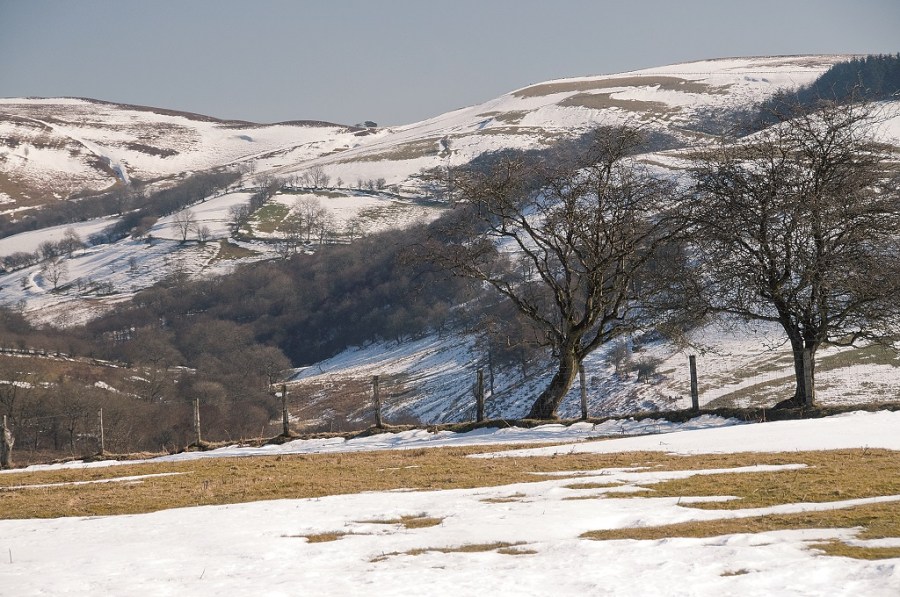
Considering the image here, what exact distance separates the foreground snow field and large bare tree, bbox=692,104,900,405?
1463 cm

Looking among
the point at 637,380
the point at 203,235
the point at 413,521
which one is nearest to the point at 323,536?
the point at 413,521

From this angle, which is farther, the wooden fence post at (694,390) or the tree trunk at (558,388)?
the tree trunk at (558,388)

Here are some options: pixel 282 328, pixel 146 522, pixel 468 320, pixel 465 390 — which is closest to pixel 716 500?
pixel 146 522

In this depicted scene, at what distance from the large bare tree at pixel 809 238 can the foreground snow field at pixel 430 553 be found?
14628 mm

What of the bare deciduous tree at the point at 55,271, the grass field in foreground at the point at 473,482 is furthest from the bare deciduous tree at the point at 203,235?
the grass field in foreground at the point at 473,482

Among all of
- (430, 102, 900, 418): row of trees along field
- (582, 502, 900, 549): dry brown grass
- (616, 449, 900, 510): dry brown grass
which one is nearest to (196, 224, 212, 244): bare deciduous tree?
(430, 102, 900, 418): row of trees along field

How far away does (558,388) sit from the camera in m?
30.7

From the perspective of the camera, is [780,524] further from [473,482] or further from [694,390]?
[694,390]

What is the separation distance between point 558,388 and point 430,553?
72.9ft

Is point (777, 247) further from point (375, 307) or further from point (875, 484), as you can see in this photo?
point (375, 307)

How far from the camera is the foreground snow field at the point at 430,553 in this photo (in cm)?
725

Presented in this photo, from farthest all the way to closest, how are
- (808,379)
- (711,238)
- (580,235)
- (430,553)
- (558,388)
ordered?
(558,388) < (580,235) < (711,238) < (808,379) < (430,553)

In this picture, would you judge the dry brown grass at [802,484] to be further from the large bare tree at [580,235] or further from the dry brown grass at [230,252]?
the dry brown grass at [230,252]

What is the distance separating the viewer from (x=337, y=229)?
19875cm
